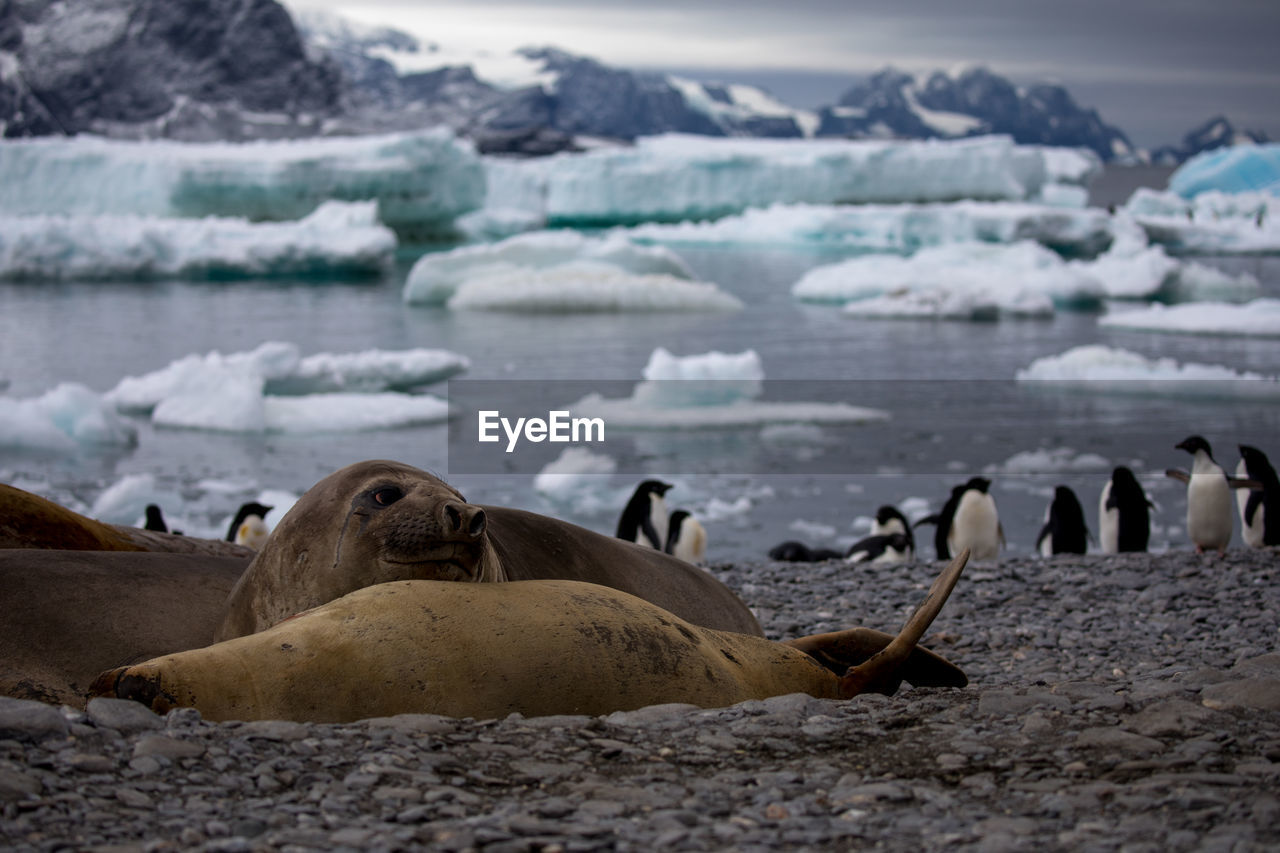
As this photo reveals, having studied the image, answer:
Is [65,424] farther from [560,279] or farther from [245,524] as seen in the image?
[560,279]

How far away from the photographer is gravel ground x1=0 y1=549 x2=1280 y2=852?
1.72 meters

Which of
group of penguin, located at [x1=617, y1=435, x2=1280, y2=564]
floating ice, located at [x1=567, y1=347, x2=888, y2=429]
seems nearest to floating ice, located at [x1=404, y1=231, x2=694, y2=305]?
floating ice, located at [x1=567, y1=347, x2=888, y2=429]

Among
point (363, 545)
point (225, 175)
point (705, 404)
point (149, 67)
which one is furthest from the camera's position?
point (149, 67)

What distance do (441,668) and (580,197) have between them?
102ft

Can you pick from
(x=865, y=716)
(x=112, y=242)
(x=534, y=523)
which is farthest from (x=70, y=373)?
(x=865, y=716)

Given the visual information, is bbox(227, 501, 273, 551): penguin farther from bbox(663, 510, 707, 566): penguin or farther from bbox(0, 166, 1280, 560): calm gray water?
bbox(663, 510, 707, 566): penguin

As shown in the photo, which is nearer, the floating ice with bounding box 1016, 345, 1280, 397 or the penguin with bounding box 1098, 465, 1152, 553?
the penguin with bounding box 1098, 465, 1152, 553

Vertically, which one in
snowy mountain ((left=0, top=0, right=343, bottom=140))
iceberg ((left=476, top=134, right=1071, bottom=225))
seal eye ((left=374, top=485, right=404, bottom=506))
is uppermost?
snowy mountain ((left=0, top=0, right=343, bottom=140))

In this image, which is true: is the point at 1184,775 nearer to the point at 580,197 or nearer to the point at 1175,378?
the point at 1175,378

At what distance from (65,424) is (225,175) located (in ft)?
56.2

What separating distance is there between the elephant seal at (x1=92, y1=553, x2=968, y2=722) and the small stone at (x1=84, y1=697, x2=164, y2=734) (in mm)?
48

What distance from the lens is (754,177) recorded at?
31812 millimetres

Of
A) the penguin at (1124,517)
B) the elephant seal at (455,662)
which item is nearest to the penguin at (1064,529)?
the penguin at (1124,517)

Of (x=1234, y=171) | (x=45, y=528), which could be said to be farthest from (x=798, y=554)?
(x=1234, y=171)
